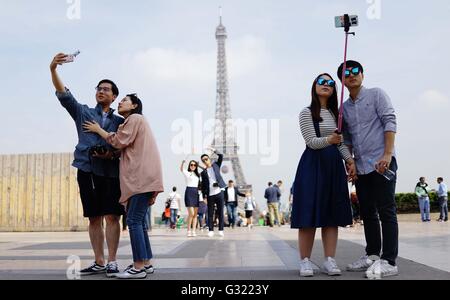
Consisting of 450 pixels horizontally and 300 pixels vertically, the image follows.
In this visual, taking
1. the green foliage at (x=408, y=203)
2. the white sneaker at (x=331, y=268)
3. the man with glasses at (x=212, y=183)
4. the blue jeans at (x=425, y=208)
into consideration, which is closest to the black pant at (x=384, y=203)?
the white sneaker at (x=331, y=268)

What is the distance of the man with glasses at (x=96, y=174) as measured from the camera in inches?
179

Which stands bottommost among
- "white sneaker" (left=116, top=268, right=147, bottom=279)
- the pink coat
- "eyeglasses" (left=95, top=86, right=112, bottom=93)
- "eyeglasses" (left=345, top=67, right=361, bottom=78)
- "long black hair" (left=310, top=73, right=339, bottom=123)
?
"white sneaker" (left=116, top=268, right=147, bottom=279)

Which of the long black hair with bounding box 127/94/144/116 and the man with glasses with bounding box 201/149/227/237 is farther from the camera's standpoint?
the man with glasses with bounding box 201/149/227/237

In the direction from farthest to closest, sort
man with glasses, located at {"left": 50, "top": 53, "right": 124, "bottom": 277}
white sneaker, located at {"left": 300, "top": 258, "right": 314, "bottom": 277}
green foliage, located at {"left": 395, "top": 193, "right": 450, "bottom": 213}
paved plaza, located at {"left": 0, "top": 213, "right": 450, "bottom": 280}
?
green foliage, located at {"left": 395, "top": 193, "right": 450, "bottom": 213} < man with glasses, located at {"left": 50, "top": 53, "right": 124, "bottom": 277} < paved plaza, located at {"left": 0, "top": 213, "right": 450, "bottom": 280} < white sneaker, located at {"left": 300, "top": 258, "right": 314, "bottom": 277}

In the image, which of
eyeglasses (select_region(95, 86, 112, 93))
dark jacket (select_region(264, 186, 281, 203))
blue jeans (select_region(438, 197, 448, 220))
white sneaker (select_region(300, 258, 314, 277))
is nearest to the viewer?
white sneaker (select_region(300, 258, 314, 277))

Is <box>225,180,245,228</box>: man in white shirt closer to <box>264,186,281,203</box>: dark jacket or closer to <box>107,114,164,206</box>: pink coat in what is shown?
<box>264,186,281,203</box>: dark jacket

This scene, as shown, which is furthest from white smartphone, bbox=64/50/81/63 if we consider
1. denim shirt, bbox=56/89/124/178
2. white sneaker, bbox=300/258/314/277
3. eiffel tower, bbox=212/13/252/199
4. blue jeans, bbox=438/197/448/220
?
eiffel tower, bbox=212/13/252/199

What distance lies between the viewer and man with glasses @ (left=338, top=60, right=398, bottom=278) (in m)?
4.32

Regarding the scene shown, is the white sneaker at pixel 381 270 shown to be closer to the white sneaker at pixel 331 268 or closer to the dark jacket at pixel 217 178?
the white sneaker at pixel 331 268

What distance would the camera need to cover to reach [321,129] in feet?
14.5

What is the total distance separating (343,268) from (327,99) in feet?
4.82

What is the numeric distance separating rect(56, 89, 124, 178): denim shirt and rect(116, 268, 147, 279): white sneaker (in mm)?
833
